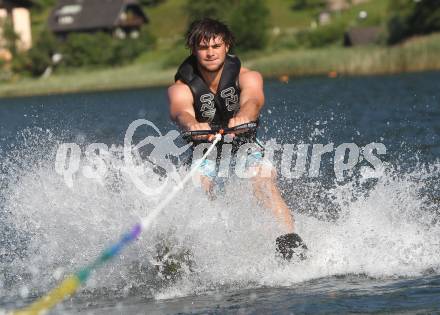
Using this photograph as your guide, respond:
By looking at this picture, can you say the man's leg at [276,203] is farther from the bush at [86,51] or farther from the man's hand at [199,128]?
the bush at [86,51]

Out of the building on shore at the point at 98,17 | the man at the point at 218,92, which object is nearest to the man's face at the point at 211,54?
the man at the point at 218,92

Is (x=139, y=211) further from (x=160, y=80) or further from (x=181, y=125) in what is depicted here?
(x=160, y=80)

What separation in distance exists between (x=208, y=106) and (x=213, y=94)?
100 mm

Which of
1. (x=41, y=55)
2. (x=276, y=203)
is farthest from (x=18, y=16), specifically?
(x=276, y=203)

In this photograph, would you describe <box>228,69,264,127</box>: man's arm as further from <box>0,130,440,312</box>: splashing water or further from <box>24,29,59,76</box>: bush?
<box>24,29,59,76</box>: bush

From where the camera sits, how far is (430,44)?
32.3 meters

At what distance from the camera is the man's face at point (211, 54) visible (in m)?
6.85

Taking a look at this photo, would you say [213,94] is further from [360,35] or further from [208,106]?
[360,35]

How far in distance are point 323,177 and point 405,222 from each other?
3129 millimetres

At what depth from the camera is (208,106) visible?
695 centimetres

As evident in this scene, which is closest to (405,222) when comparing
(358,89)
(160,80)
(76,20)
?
(358,89)

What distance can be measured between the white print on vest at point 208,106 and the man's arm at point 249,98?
237 millimetres

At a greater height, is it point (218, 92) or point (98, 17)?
point (98, 17)

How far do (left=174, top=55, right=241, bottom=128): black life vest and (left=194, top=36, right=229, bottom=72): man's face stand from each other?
93 millimetres
